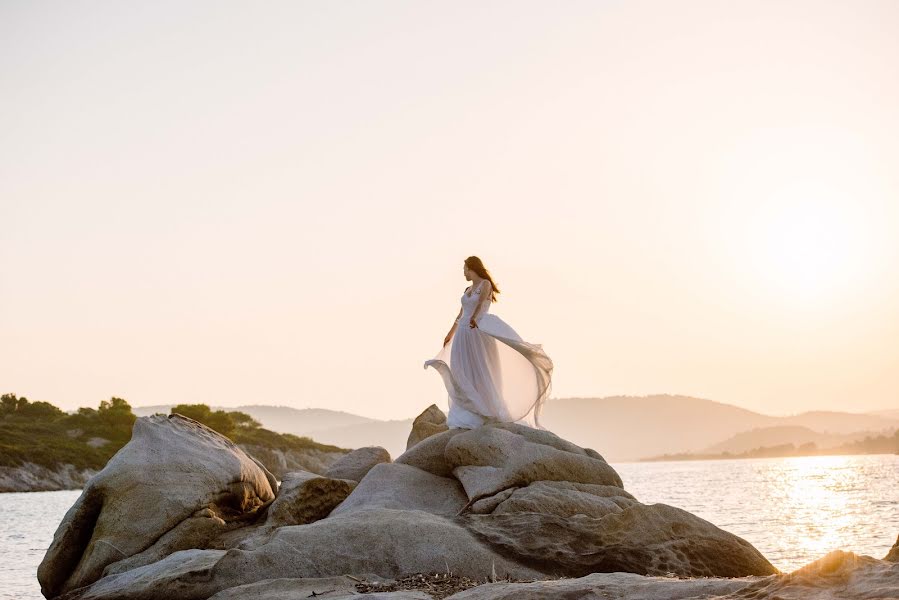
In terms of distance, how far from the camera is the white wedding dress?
66.0 feet

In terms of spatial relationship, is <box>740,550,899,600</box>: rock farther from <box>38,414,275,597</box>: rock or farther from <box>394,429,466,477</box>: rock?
<box>38,414,275,597</box>: rock

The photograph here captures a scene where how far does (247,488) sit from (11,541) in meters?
14.1

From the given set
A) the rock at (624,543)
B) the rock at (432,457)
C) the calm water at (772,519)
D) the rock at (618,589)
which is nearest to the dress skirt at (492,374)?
the rock at (432,457)

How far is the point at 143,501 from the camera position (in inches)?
657

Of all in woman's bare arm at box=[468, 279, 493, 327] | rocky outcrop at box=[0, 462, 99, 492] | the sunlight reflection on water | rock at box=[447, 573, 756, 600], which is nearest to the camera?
rock at box=[447, 573, 756, 600]

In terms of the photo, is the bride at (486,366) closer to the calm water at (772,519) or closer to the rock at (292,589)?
the calm water at (772,519)

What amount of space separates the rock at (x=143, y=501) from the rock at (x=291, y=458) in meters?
75.8

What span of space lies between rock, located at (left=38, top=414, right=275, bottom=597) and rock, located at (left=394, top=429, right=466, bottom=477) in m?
3.00

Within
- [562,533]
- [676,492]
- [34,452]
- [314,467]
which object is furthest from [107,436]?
[562,533]

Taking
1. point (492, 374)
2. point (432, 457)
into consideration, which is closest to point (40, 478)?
point (492, 374)

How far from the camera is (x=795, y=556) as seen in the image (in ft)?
78.2

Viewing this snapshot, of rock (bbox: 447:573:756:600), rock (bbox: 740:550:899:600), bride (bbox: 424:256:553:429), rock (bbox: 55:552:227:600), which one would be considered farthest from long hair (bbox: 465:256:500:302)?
rock (bbox: 740:550:899:600)

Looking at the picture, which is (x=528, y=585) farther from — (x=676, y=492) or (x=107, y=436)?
(x=107, y=436)

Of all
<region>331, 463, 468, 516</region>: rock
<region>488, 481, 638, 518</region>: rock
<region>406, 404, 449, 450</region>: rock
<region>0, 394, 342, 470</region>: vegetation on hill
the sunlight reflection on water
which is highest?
<region>0, 394, 342, 470</region>: vegetation on hill
